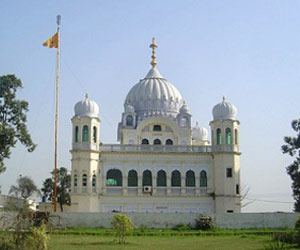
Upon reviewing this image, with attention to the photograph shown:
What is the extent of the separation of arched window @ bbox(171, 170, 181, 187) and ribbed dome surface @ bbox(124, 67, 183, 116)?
22.9ft

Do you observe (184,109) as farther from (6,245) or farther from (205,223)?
(6,245)

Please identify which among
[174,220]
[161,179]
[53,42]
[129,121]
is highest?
[53,42]

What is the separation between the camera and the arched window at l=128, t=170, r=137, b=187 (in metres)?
47.8

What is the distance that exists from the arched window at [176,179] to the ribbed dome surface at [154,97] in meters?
6.98

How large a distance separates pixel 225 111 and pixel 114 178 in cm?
1075

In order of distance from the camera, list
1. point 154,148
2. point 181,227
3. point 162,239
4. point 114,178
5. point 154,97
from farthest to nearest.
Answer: point 154,97
point 154,148
point 114,178
point 181,227
point 162,239

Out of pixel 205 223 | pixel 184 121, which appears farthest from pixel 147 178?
pixel 205 223

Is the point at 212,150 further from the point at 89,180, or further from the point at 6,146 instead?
the point at 6,146

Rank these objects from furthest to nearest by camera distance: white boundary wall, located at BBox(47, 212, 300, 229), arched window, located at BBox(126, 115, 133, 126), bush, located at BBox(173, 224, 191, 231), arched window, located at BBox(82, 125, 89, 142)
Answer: arched window, located at BBox(126, 115, 133, 126) → arched window, located at BBox(82, 125, 89, 142) → white boundary wall, located at BBox(47, 212, 300, 229) → bush, located at BBox(173, 224, 191, 231)

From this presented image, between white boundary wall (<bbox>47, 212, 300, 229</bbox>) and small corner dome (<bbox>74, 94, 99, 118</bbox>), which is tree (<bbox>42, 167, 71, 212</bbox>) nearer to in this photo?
small corner dome (<bbox>74, 94, 99, 118</bbox>)

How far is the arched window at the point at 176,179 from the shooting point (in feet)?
158

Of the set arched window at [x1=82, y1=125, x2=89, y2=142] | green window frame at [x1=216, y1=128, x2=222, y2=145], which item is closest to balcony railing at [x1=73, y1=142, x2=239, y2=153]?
green window frame at [x1=216, y1=128, x2=222, y2=145]

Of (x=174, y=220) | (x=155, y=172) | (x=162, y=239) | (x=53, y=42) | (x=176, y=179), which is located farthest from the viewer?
(x=176, y=179)

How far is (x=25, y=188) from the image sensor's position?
64188 millimetres
